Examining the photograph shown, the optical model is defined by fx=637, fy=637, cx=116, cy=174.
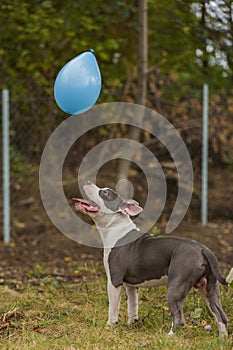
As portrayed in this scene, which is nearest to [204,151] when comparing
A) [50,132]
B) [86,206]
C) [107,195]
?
[50,132]

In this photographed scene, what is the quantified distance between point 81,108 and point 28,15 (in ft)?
11.6

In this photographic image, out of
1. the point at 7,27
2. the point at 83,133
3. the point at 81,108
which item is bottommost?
the point at 83,133

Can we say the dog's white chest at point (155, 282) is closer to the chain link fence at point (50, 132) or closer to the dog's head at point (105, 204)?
the dog's head at point (105, 204)

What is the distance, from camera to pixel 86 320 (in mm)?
4883

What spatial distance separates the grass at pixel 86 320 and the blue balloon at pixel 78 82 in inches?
63.7

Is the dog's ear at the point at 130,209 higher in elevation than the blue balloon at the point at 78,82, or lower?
lower

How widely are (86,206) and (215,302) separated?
3.66ft

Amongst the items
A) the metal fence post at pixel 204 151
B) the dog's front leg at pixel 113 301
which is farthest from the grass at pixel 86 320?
the metal fence post at pixel 204 151

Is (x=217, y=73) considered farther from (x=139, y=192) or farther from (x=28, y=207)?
(x=28, y=207)

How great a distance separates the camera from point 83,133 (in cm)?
916

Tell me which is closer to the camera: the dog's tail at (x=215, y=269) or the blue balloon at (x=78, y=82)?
the dog's tail at (x=215, y=269)

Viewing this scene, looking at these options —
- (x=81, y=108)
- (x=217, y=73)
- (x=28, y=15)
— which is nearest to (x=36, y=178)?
(x=28, y=15)

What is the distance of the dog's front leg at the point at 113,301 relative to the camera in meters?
4.55

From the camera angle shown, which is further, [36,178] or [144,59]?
[36,178]
